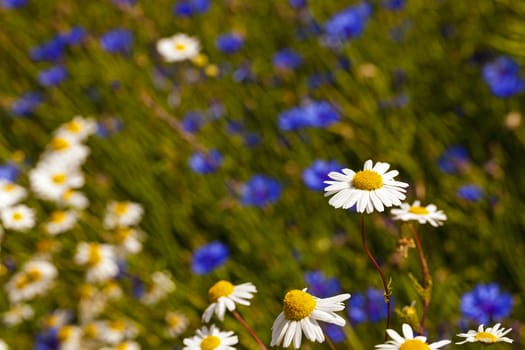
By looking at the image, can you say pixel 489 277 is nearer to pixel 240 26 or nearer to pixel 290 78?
pixel 290 78

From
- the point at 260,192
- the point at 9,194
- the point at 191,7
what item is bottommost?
the point at 260,192

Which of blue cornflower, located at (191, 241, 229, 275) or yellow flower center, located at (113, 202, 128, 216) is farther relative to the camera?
yellow flower center, located at (113, 202, 128, 216)

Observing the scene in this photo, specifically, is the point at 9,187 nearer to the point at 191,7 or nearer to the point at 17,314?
the point at 17,314

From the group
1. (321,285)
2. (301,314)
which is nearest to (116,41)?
(321,285)

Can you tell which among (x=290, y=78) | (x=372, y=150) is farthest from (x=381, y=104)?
(x=290, y=78)

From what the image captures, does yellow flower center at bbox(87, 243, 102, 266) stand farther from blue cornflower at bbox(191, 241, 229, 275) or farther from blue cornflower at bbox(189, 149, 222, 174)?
blue cornflower at bbox(189, 149, 222, 174)

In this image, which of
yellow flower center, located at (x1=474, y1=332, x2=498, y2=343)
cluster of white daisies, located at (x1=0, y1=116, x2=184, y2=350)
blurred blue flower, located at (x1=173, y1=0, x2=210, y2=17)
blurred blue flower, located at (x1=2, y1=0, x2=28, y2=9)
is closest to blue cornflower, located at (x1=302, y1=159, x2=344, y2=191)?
cluster of white daisies, located at (x1=0, y1=116, x2=184, y2=350)
